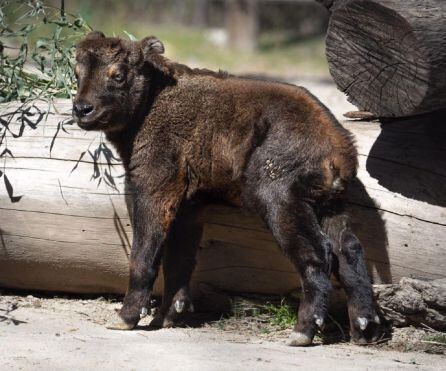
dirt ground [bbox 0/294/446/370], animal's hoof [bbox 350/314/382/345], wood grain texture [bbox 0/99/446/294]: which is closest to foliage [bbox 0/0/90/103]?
wood grain texture [bbox 0/99/446/294]

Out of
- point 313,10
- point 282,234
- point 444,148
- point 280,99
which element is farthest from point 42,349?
point 313,10

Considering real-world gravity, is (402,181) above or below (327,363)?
above

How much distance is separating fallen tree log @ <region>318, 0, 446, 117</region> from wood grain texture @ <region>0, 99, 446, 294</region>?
624 mm

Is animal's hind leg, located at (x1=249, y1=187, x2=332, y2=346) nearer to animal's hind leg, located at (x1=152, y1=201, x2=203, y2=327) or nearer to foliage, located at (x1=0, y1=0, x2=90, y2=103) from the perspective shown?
animal's hind leg, located at (x1=152, y1=201, x2=203, y2=327)

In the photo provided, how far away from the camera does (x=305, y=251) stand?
5156 millimetres

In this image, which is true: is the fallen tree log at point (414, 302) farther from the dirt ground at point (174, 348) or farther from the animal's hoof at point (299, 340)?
the animal's hoof at point (299, 340)

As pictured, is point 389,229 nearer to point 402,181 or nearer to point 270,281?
point 402,181

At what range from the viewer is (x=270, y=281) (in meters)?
5.86

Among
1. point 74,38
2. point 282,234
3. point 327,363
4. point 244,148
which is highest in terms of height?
point 74,38

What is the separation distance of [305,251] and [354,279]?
1.20ft

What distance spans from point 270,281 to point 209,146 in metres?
1.01

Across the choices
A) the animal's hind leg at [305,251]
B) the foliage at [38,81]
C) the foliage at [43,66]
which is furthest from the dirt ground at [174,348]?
the foliage at [43,66]

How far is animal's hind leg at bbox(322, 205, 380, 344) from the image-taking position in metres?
5.26

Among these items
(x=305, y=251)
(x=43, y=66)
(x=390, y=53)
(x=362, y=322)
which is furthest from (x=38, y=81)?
(x=362, y=322)
